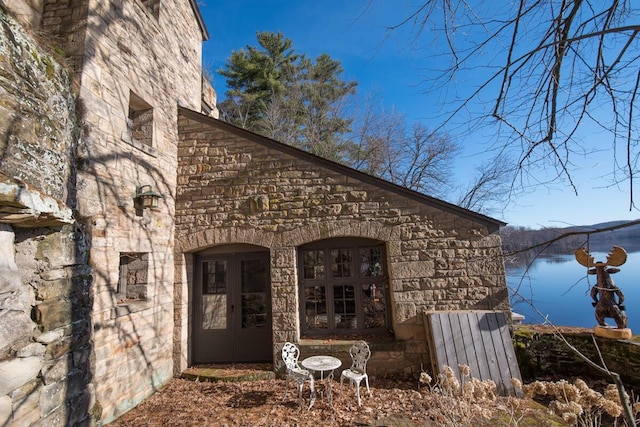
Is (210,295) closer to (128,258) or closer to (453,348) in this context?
(128,258)

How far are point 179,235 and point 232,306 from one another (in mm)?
1686

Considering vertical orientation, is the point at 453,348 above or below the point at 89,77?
below

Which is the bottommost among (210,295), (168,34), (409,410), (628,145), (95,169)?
(409,410)

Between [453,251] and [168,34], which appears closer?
[453,251]

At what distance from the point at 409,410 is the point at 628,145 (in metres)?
3.78

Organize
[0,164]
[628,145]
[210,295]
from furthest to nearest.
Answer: [210,295], [0,164], [628,145]

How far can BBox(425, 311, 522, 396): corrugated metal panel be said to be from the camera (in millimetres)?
4371

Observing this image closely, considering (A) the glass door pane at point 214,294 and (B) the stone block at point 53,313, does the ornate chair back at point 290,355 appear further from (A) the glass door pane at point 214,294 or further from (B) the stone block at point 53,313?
(B) the stone block at point 53,313

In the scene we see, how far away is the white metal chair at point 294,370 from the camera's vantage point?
4.02 m

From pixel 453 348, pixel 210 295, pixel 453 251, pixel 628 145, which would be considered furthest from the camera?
pixel 210 295

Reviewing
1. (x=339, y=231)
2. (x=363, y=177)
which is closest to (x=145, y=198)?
(x=339, y=231)

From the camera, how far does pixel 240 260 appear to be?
18.8 feet

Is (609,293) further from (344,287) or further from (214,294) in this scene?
(214,294)

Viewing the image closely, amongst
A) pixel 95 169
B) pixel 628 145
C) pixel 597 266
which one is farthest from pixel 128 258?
pixel 597 266
